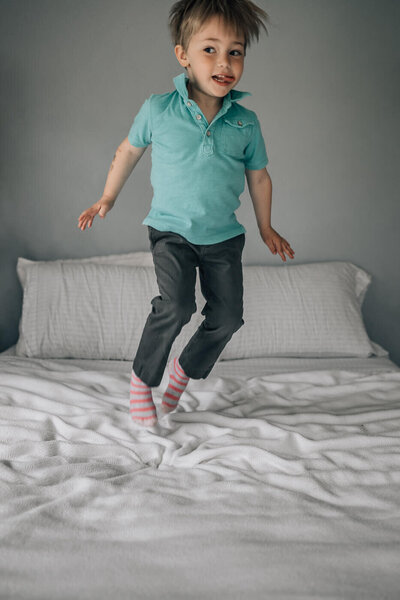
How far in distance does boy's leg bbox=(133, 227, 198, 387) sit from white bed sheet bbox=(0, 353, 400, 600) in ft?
0.51

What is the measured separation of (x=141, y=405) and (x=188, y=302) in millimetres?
278

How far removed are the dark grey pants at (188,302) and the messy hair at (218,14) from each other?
48 centimetres

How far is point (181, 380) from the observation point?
60.2 inches

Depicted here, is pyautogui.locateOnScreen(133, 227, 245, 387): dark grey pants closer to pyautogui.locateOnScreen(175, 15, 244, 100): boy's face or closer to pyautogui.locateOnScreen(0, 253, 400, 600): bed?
pyautogui.locateOnScreen(0, 253, 400, 600): bed

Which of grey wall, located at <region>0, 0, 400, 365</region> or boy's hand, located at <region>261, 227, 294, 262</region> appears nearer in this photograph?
boy's hand, located at <region>261, 227, 294, 262</region>

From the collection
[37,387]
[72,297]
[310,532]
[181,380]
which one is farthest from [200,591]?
[72,297]

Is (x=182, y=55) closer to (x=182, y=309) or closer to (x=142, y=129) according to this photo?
(x=142, y=129)

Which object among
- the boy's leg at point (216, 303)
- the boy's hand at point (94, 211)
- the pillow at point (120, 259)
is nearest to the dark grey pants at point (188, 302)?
the boy's leg at point (216, 303)

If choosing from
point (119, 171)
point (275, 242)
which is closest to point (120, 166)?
point (119, 171)

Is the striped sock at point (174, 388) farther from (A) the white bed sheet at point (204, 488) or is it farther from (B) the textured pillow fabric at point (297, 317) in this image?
(B) the textured pillow fabric at point (297, 317)

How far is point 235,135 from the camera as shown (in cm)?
144

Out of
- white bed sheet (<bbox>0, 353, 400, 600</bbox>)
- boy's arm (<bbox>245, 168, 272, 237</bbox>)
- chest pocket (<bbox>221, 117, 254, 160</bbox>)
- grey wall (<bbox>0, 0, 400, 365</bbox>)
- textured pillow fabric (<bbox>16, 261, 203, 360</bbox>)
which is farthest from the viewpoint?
grey wall (<bbox>0, 0, 400, 365</bbox>)

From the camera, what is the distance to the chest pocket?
1434mm

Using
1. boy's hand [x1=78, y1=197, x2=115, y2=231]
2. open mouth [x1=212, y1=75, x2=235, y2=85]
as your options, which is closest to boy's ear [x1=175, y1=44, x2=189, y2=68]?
open mouth [x1=212, y1=75, x2=235, y2=85]
